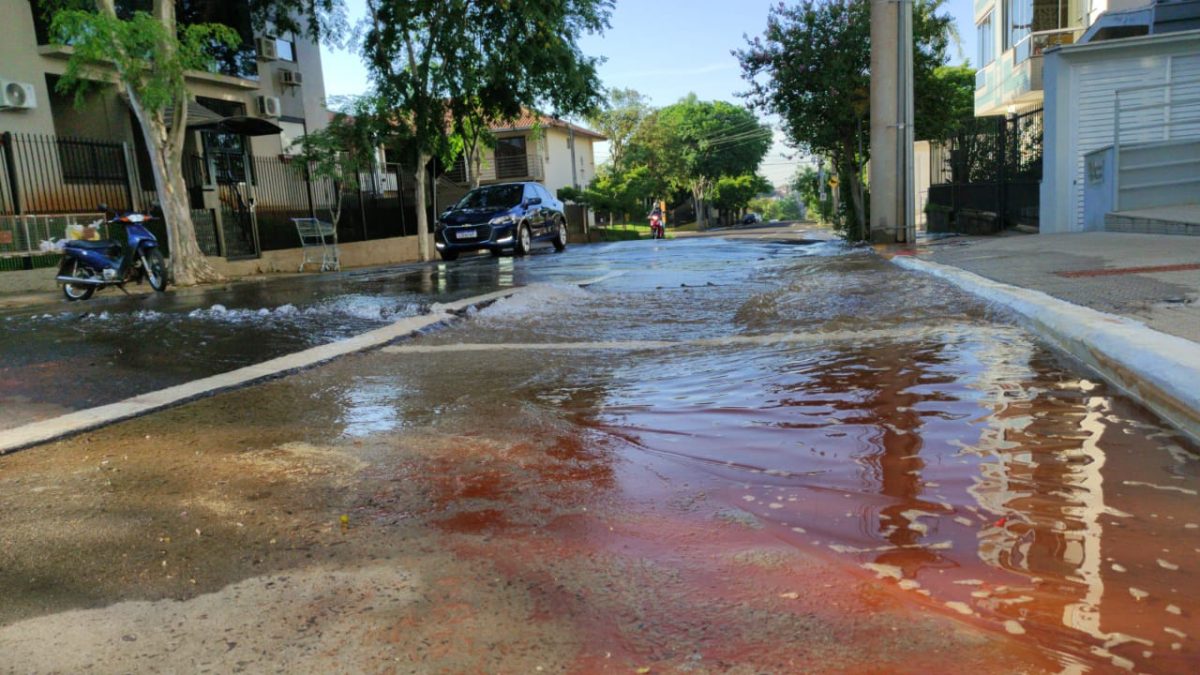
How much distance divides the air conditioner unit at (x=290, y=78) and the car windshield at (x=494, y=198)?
790cm

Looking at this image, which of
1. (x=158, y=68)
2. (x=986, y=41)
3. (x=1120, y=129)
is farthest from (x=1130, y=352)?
(x=986, y=41)

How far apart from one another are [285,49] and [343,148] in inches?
259

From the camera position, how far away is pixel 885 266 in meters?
10.4

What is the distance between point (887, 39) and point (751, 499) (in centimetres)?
1309

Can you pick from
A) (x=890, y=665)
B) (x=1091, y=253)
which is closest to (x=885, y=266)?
(x=1091, y=253)

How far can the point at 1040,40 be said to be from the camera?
21812mm

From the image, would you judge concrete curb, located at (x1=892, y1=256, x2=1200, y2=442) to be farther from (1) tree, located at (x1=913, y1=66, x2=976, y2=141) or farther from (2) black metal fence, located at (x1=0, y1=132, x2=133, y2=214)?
(2) black metal fence, located at (x1=0, y1=132, x2=133, y2=214)

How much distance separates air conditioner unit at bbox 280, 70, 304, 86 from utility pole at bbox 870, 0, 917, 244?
16.1 meters

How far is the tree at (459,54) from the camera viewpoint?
19.8 meters

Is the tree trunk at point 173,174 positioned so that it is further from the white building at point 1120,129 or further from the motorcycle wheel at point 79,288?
the white building at point 1120,129

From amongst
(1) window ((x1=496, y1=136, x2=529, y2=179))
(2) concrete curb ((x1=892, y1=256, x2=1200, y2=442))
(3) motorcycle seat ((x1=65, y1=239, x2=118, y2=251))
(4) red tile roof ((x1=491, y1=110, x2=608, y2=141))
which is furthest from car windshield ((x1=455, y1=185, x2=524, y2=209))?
(1) window ((x1=496, y1=136, x2=529, y2=179))

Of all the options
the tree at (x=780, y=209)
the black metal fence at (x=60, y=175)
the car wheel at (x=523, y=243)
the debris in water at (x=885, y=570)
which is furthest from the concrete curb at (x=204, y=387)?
the tree at (x=780, y=209)

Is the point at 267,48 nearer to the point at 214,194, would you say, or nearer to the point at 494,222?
the point at 214,194

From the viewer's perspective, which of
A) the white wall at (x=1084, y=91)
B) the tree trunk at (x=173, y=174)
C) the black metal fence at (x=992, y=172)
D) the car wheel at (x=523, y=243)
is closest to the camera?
the tree trunk at (x=173, y=174)
